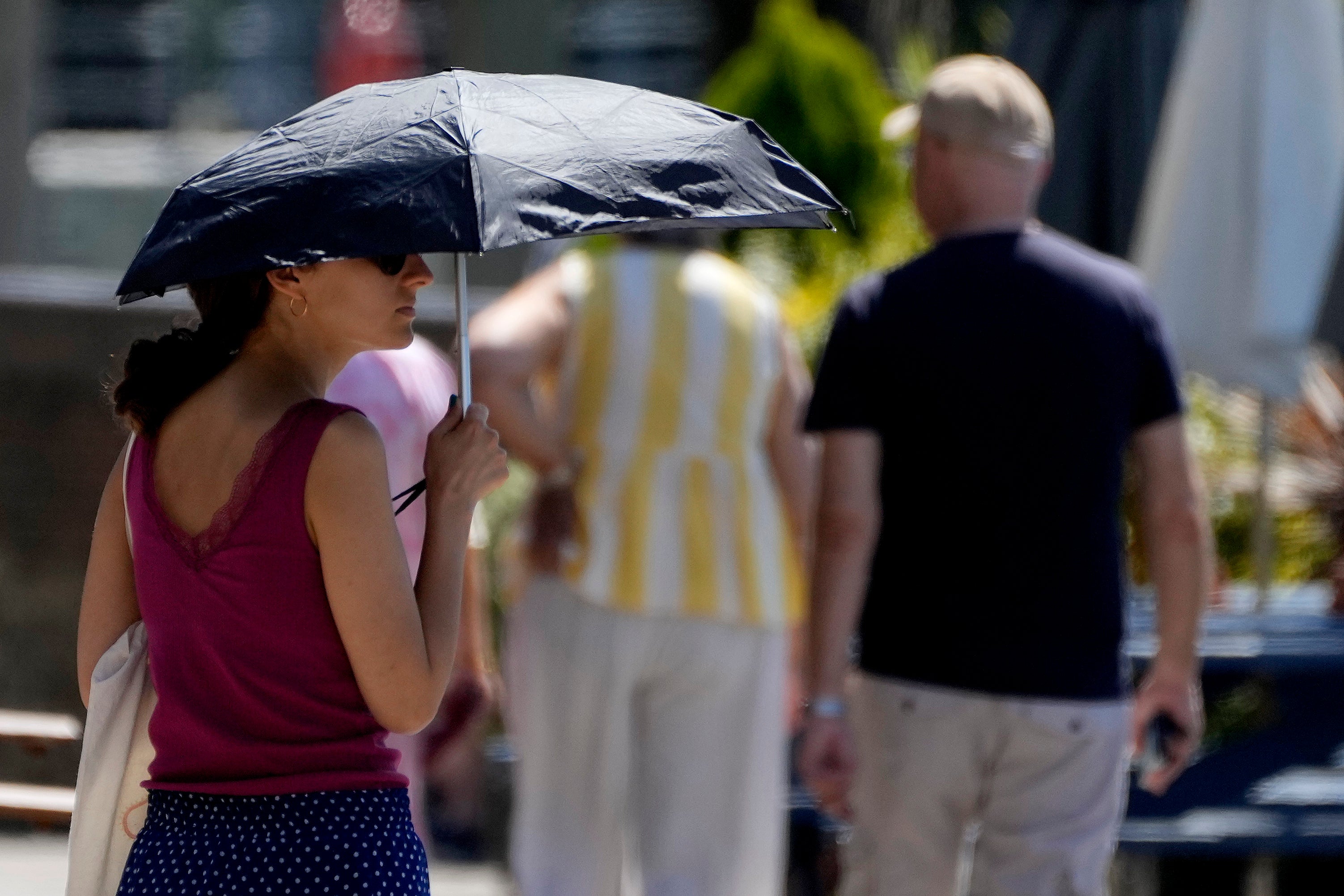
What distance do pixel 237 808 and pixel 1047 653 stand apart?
1619 millimetres

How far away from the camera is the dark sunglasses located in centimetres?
209

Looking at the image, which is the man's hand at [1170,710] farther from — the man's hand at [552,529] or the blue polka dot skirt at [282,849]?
the blue polka dot skirt at [282,849]

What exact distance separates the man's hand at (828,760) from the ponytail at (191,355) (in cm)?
152

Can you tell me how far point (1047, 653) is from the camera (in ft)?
10.6

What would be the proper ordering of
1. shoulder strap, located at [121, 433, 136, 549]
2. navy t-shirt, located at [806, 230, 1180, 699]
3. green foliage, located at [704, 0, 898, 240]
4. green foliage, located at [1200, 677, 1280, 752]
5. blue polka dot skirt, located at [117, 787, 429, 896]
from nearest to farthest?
blue polka dot skirt, located at [117, 787, 429, 896]
shoulder strap, located at [121, 433, 136, 549]
navy t-shirt, located at [806, 230, 1180, 699]
green foliage, located at [1200, 677, 1280, 752]
green foliage, located at [704, 0, 898, 240]

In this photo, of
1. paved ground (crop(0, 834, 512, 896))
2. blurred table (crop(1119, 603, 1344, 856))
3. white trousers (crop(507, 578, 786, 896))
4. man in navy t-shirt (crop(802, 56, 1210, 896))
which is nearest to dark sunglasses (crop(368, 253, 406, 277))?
man in navy t-shirt (crop(802, 56, 1210, 896))

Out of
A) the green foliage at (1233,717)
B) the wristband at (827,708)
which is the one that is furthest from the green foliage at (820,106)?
the wristband at (827,708)

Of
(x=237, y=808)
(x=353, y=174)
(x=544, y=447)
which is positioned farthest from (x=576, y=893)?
(x=353, y=174)

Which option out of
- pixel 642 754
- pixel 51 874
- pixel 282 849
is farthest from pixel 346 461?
pixel 51 874

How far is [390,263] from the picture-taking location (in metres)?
2.10

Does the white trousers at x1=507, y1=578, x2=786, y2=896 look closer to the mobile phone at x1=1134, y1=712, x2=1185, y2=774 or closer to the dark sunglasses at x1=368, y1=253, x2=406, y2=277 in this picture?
the mobile phone at x1=1134, y1=712, x2=1185, y2=774

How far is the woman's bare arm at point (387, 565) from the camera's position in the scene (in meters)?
2.01

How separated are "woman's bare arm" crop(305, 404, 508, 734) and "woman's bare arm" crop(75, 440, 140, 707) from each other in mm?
352

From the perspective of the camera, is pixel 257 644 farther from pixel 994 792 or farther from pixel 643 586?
pixel 643 586
